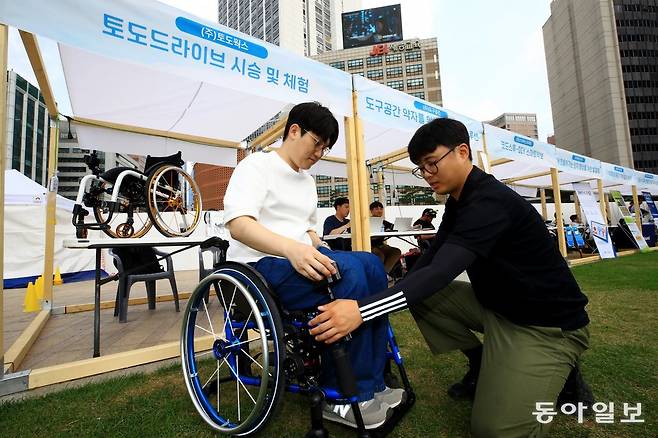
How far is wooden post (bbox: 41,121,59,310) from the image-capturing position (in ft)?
11.3

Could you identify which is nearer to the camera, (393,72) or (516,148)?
(516,148)

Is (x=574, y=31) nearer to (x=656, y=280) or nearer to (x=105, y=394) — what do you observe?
(x=656, y=280)

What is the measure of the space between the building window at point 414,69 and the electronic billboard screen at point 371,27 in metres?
5.04

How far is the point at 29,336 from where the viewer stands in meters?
2.29

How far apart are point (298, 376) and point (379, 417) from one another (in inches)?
12.0

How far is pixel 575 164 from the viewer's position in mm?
7133

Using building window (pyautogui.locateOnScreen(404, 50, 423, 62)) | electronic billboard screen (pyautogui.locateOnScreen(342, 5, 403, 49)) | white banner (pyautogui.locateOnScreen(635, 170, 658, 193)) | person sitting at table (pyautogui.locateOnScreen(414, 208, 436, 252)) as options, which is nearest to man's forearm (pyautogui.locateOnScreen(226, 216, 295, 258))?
person sitting at table (pyautogui.locateOnScreen(414, 208, 436, 252))

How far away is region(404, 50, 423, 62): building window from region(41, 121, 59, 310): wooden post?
6303 cm

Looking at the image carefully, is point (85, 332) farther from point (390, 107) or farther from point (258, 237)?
point (390, 107)

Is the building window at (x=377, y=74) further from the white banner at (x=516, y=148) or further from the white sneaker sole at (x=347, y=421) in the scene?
the white sneaker sole at (x=347, y=421)

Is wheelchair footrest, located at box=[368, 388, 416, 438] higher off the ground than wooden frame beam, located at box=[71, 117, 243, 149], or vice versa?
wooden frame beam, located at box=[71, 117, 243, 149]

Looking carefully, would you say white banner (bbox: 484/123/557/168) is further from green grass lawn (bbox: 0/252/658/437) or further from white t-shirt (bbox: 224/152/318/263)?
white t-shirt (bbox: 224/152/318/263)

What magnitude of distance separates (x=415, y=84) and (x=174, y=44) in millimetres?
61232

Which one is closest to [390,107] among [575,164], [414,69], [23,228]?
[575,164]
